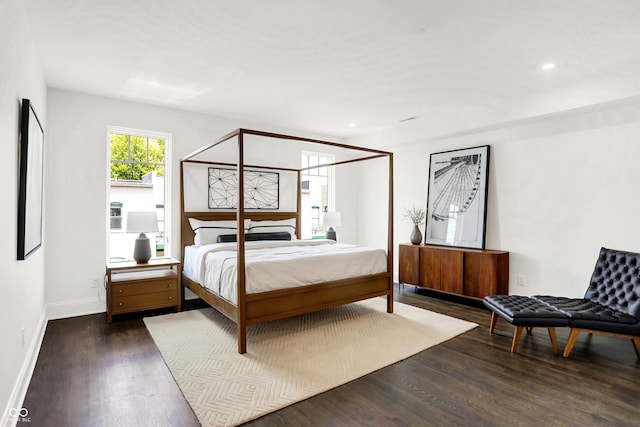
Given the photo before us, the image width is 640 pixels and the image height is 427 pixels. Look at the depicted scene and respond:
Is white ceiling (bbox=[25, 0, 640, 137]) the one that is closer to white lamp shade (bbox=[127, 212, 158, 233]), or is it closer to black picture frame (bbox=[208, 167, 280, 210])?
black picture frame (bbox=[208, 167, 280, 210])

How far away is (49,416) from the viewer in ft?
6.91

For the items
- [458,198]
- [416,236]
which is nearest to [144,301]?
[416,236]

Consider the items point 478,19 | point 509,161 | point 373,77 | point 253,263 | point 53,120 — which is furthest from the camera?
point 509,161

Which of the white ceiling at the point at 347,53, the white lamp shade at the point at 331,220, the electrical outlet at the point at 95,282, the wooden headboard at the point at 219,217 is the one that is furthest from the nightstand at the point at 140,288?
the white lamp shade at the point at 331,220

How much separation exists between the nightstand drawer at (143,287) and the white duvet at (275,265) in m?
0.26

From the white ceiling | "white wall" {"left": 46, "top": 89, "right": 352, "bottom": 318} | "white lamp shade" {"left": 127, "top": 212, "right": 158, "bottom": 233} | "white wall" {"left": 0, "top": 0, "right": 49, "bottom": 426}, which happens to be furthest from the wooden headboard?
"white wall" {"left": 0, "top": 0, "right": 49, "bottom": 426}

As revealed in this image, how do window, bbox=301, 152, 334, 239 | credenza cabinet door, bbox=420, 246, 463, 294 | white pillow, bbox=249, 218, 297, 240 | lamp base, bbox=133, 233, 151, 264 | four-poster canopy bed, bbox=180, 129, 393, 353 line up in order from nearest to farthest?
1. four-poster canopy bed, bbox=180, 129, 393, 353
2. lamp base, bbox=133, 233, 151, 264
3. credenza cabinet door, bbox=420, 246, 463, 294
4. white pillow, bbox=249, 218, 297, 240
5. window, bbox=301, 152, 334, 239

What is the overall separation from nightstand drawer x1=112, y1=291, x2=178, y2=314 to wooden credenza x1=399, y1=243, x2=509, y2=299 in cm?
344

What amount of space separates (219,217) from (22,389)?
10.3 feet

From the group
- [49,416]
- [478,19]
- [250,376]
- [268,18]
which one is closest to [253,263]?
[250,376]

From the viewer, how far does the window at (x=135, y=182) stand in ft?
15.0

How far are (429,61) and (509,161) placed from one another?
230 cm

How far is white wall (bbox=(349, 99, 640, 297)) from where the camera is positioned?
382 cm

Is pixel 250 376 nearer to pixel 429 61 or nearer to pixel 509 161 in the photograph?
pixel 429 61
